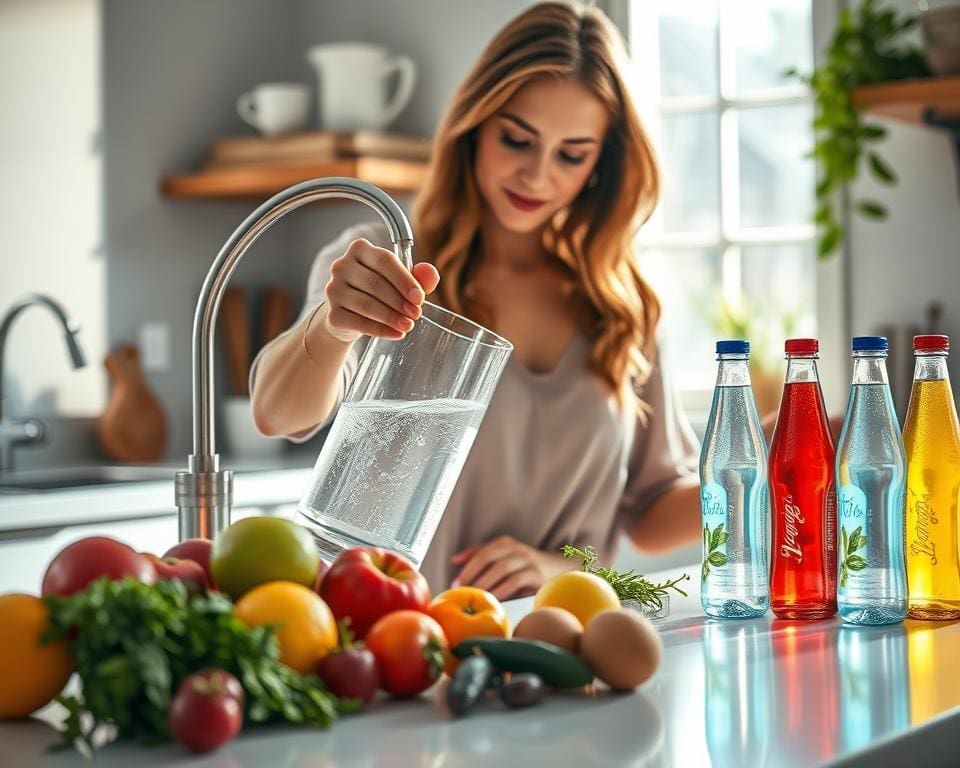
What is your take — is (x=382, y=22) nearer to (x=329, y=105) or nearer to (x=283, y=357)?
(x=329, y=105)

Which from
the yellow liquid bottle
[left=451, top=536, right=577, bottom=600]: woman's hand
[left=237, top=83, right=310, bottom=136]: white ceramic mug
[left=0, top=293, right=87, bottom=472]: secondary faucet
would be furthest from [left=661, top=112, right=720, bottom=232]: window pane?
the yellow liquid bottle

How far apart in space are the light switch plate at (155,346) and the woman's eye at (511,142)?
1.77 m

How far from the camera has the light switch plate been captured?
3.35 meters

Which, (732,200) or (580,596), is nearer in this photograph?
(580,596)

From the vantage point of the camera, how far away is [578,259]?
1997 mm

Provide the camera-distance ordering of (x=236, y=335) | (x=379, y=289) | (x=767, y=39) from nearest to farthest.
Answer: (x=379, y=289), (x=767, y=39), (x=236, y=335)

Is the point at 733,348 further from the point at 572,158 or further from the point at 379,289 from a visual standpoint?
the point at 572,158

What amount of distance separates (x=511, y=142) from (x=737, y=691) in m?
1.01

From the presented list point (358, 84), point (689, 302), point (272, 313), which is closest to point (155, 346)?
point (272, 313)

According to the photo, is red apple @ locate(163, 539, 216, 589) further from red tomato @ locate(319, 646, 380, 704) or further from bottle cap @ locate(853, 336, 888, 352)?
bottle cap @ locate(853, 336, 888, 352)

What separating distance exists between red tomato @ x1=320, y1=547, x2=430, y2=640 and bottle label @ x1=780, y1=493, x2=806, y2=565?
410mm

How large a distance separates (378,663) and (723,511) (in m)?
0.43

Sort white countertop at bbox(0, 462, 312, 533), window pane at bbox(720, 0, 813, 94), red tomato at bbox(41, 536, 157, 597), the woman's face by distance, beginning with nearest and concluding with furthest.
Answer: red tomato at bbox(41, 536, 157, 597)
the woman's face
white countertop at bbox(0, 462, 312, 533)
window pane at bbox(720, 0, 813, 94)

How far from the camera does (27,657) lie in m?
0.86
